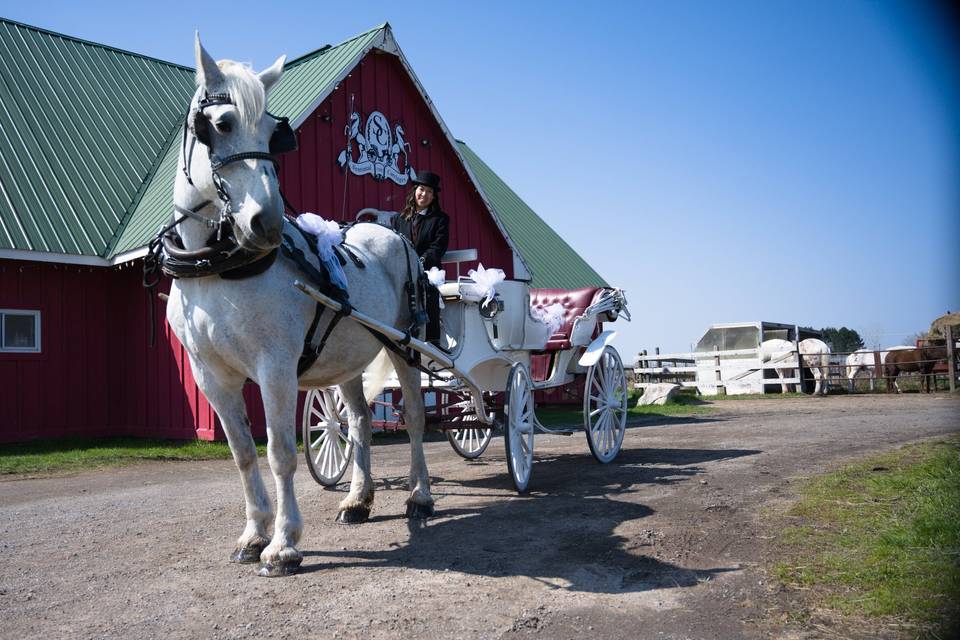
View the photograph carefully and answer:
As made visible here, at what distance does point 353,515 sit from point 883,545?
3443 millimetres

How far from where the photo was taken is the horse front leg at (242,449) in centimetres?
469

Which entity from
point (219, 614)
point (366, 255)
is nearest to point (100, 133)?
point (366, 255)

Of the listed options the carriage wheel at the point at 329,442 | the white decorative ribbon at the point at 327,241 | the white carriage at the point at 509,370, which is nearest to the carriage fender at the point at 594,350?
the white carriage at the point at 509,370

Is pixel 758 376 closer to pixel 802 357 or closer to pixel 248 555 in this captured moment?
pixel 802 357

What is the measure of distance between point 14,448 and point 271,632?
10.1m

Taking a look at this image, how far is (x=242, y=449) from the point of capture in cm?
474

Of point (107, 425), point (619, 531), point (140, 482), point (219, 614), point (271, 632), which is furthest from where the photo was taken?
point (107, 425)

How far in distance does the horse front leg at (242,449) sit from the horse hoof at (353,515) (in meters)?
0.95

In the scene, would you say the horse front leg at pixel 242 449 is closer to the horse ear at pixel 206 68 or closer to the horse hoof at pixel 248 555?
the horse hoof at pixel 248 555

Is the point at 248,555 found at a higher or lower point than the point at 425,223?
lower

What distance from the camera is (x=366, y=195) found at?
1471 cm

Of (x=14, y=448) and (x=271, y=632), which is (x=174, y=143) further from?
(x=271, y=632)

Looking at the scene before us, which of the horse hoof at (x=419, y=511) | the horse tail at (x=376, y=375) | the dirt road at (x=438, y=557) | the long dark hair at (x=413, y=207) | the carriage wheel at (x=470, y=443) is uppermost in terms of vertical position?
the long dark hair at (x=413, y=207)

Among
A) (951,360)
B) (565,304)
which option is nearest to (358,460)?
(565,304)
